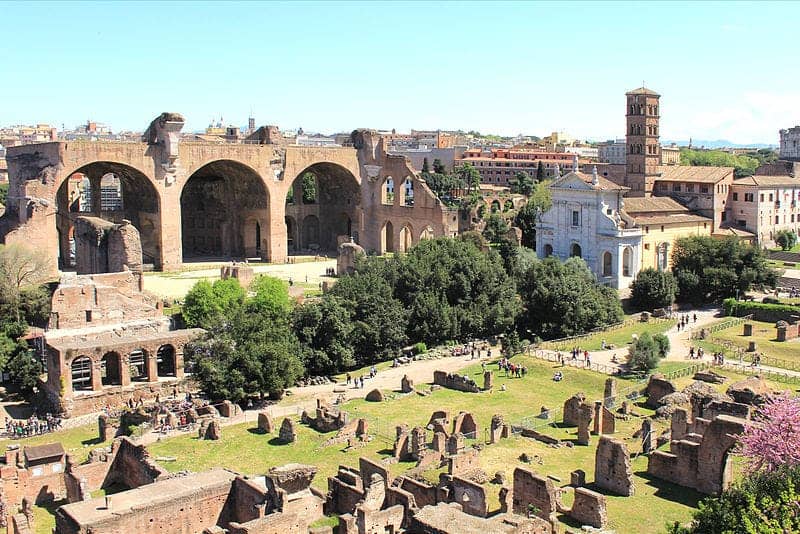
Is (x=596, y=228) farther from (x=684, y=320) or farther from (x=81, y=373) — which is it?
(x=81, y=373)

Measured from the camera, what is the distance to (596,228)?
51500mm

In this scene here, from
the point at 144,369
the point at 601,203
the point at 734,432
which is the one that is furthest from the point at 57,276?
the point at 734,432

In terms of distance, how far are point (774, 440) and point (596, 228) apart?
3341cm

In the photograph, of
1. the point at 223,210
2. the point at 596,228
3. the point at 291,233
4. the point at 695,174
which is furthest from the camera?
the point at 291,233

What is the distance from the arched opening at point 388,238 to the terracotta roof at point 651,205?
824 inches

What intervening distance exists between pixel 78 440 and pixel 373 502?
14167 mm

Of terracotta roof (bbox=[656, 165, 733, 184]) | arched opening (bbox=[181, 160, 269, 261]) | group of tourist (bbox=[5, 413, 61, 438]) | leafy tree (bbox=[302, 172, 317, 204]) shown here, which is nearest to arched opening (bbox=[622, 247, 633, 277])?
terracotta roof (bbox=[656, 165, 733, 184])

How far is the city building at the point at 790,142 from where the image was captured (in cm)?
13412

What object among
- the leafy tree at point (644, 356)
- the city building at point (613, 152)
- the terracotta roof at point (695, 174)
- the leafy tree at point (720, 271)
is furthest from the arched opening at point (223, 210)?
the city building at point (613, 152)

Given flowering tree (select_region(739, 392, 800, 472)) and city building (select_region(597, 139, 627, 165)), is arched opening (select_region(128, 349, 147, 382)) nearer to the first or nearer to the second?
flowering tree (select_region(739, 392, 800, 472))

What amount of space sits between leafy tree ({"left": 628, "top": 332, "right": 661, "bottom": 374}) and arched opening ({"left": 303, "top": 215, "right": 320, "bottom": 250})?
4143 cm

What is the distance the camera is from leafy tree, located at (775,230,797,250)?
195ft

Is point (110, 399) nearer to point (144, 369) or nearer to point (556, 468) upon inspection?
point (144, 369)

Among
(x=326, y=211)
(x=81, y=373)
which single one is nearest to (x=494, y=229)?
(x=326, y=211)
